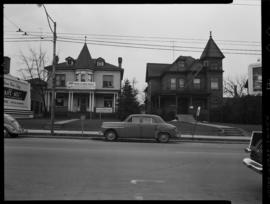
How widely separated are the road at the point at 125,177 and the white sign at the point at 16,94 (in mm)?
1550

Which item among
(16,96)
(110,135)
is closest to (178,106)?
(110,135)

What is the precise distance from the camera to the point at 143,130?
1295 cm

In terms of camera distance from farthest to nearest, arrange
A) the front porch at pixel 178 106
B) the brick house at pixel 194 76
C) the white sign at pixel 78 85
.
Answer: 1. the front porch at pixel 178 106
2. the white sign at pixel 78 85
3. the brick house at pixel 194 76

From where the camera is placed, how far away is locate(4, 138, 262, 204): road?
4064 mm

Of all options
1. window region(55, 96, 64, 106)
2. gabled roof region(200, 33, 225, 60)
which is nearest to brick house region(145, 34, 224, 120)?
gabled roof region(200, 33, 225, 60)

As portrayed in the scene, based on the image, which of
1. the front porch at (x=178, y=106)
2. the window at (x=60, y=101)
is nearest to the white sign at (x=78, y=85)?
the window at (x=60, y=101)

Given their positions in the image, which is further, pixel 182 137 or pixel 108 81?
pixel 182 137

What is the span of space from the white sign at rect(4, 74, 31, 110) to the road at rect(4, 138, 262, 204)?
155 centimetres

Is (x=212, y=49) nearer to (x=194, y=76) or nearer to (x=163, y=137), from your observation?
(x=194, y=76)

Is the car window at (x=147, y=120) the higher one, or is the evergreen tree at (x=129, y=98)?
the evergreen tree at (x=129, y=98)

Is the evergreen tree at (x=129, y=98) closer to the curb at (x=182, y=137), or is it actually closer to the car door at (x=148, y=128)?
the car door at (x=148, y=128)

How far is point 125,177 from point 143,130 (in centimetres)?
765

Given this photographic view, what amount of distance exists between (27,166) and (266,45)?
19.5ft

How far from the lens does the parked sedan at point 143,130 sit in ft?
42.0
